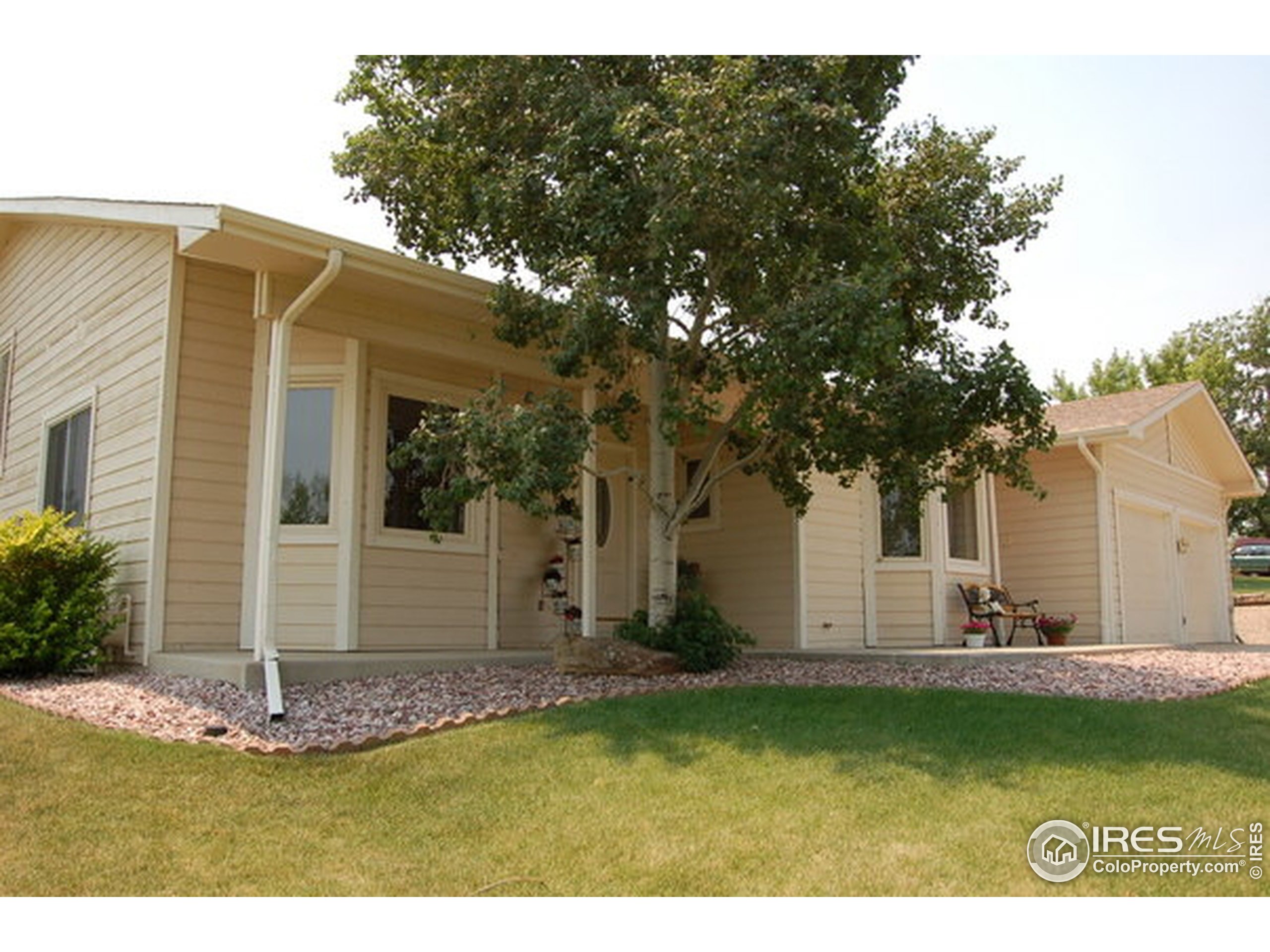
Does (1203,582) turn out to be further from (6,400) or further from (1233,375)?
(1233,375)

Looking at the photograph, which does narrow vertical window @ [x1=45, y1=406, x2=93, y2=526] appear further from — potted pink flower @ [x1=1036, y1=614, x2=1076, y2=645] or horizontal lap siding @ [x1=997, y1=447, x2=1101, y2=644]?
horizontal lap siding @ [x1=997, y1=447, x2=1101, y2=644]

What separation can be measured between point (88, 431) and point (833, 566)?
739 centimetres

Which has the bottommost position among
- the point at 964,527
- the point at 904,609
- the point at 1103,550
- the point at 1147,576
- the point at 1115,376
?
the point at 904,609

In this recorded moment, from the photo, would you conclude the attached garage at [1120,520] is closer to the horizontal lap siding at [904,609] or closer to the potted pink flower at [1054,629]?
the potted pink flower at [1054,629]

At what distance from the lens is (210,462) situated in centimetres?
785

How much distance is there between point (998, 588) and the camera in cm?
1225

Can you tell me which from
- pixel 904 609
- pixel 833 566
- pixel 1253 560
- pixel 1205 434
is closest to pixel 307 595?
pixel 833 566

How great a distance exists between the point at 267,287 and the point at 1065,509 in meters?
10.4

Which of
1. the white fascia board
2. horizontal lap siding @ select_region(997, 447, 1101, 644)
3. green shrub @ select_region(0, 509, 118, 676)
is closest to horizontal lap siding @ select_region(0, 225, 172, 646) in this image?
green shrub @ select_region(0, 509, 118, 676)

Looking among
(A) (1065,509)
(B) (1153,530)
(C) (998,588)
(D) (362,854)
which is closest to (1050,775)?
(D) (362,854)
